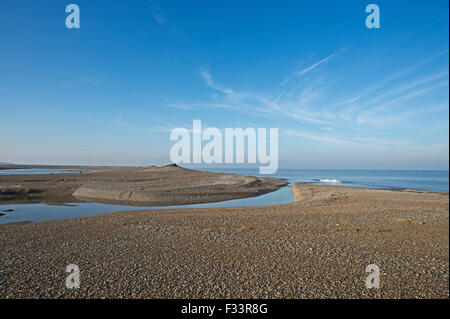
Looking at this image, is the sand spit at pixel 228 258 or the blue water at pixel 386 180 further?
the blue water at pixel 386 180

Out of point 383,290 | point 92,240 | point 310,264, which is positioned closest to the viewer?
point 383,290

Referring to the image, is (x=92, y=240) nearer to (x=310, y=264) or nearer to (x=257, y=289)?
(x=257, y=289)

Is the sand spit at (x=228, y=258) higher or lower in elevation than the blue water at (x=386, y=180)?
higher

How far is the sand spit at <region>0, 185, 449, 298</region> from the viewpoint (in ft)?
23.7

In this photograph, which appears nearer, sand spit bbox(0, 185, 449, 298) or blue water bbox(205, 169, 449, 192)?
sand spit bbox(0, 185, 449, 298)

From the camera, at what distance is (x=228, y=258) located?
31.7 feet

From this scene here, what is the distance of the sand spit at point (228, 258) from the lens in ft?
23.7

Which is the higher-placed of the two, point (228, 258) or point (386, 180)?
point (228, 258)

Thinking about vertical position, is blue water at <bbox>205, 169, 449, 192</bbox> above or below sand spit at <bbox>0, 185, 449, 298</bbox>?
below

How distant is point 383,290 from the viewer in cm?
721

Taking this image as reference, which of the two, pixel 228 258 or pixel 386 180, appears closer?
pixel 228 258
